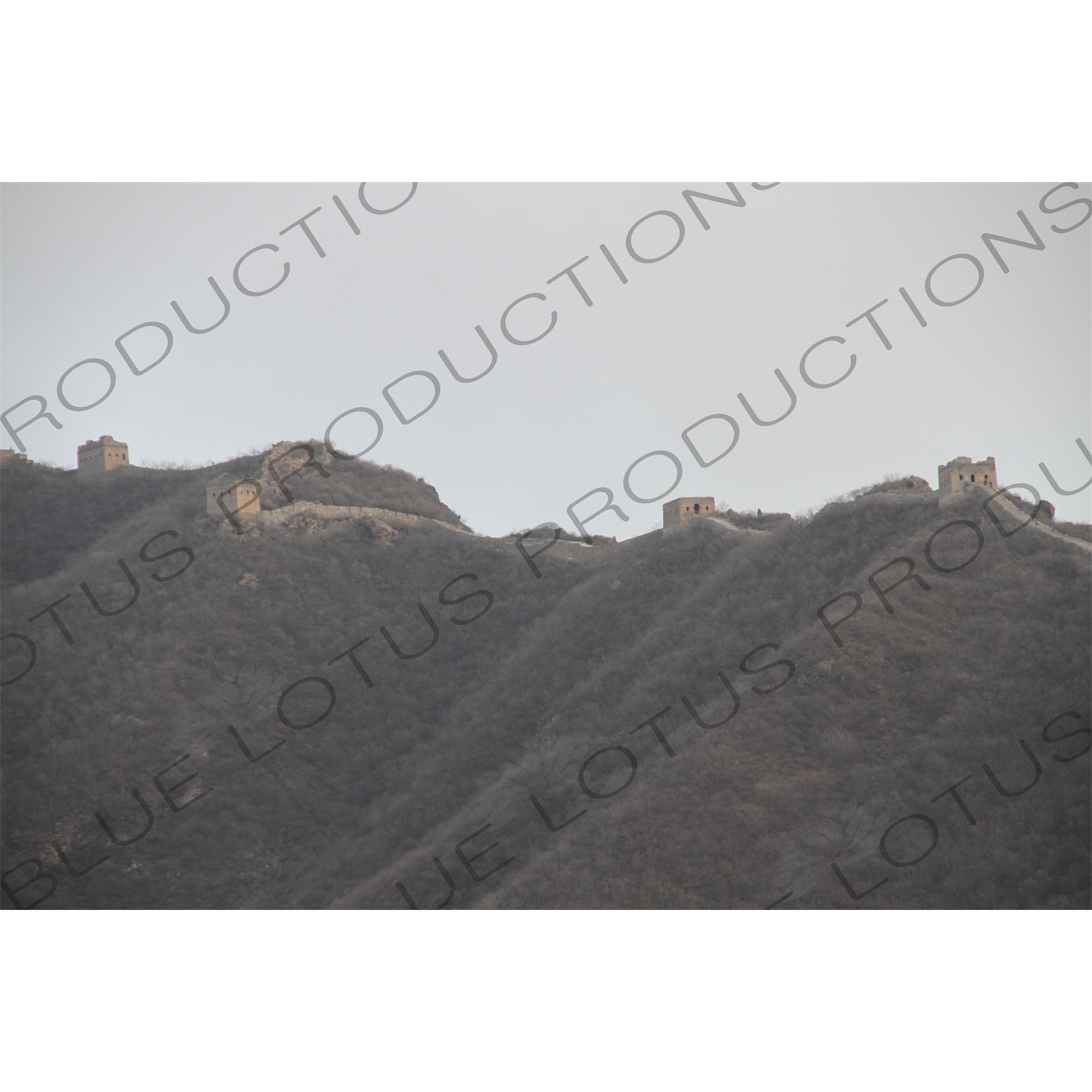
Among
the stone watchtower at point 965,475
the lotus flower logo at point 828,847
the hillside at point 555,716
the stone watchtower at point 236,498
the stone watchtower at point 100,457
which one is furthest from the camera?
the stone watchtower at point 100,457

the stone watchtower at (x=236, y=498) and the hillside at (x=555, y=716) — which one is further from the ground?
the stone watchtower at (x=236, y=498)

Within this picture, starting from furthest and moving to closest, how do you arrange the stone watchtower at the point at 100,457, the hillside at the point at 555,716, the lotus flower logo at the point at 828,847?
the stone watchtower at the point at 100,457 → the hillside at the point at 555,716 → the lotus flower logo at the point at 828,847

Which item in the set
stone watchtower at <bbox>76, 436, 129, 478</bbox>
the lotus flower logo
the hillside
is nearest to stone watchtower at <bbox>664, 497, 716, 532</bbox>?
the hillside

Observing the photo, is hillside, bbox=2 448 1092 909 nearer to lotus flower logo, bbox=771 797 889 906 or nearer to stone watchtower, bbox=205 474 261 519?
lotus flower logo, bbox=771 797 889 906

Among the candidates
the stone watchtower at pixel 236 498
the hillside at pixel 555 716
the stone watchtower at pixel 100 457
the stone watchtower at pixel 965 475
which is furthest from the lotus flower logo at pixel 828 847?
the stone watchtower at pixel 100 457

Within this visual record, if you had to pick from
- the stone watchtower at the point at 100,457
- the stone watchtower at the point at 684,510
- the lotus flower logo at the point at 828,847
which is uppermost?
the stone watchtower at the point at 100,457

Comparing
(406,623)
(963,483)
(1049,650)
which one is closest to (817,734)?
(1049,650)

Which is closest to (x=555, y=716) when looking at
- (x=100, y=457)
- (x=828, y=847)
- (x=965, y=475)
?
(x=828, y=847)

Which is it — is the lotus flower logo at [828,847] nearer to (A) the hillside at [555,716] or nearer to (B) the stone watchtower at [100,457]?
(A) the hillside at [555,716]
